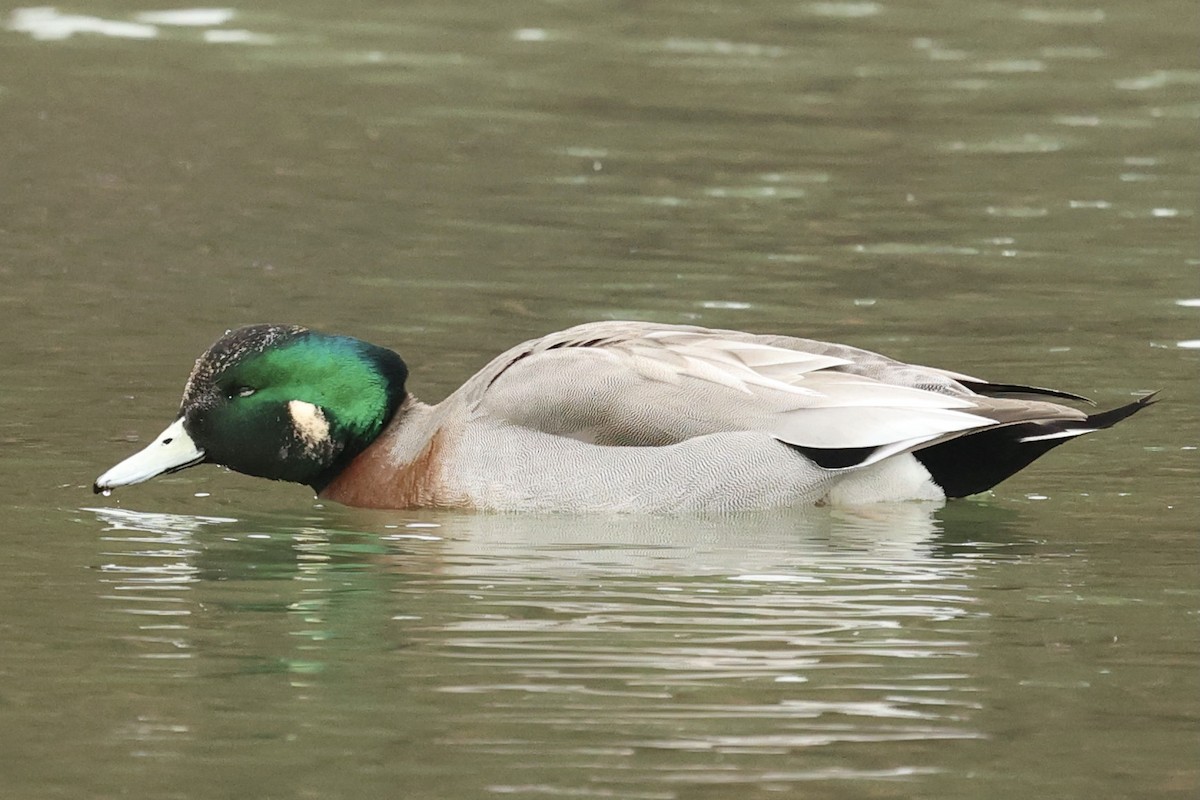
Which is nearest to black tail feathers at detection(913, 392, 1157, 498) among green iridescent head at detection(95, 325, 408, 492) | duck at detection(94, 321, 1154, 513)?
duck at detection(94, 321, 1154, 513)

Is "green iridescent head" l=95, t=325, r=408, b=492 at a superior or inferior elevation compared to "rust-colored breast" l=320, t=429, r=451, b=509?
superior

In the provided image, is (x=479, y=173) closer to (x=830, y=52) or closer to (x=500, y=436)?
(x=830, y=52)

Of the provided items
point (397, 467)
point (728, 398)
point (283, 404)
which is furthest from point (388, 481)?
point (728, 398)

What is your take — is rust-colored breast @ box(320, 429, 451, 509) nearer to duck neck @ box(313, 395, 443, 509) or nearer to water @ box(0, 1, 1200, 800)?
duck neck @ box(313, 395, 443, 509)

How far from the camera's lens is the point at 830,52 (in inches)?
764

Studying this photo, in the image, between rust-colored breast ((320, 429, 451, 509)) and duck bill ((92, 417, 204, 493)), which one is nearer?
duck bill ((92, 417, 204, 493))

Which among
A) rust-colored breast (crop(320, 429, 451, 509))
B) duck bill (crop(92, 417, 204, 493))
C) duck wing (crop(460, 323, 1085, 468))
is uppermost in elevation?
duck wing (crop(460, 323, 1085, 468))

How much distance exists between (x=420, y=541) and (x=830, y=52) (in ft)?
38.8

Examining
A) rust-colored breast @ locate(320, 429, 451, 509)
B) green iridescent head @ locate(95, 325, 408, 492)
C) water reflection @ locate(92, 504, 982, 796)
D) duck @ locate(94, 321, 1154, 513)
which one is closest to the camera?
water reflection @ locate(92, 504, 982, 796)

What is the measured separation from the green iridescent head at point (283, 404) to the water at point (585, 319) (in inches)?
8.0

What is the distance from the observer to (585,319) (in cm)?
1169

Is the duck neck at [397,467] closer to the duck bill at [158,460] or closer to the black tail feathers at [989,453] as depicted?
the duck bill at [158,460]

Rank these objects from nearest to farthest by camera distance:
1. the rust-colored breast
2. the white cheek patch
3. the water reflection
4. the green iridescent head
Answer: the water reflection → the rust-colored breast → the green iridescent head → the white cheek patch

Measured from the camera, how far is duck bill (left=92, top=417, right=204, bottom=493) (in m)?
8.53
